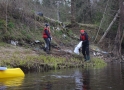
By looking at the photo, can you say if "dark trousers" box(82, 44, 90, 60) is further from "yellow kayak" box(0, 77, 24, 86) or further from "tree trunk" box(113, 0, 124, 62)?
"tree trunk" box(113, 0, 124, 62)

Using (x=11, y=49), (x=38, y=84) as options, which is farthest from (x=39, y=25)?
(x=38, y=84)

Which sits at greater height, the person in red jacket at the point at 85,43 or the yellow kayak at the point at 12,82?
the person in red jacket at the point at 85,43

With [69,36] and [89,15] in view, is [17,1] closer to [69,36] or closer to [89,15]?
[69,36]

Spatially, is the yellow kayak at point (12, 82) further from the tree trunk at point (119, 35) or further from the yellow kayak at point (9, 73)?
the tree trunk at point (119, 35)

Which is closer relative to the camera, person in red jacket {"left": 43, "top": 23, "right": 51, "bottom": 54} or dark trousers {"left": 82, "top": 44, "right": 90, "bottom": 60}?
person in red jacket {"left": 43, "top": 23, "right": 51, "bottom": 54}

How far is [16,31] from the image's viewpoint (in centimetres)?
1980

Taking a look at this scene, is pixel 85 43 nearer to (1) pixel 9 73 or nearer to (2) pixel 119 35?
(1) pixel 9 73

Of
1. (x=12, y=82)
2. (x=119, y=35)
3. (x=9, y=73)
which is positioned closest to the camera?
(x=12, y=82)

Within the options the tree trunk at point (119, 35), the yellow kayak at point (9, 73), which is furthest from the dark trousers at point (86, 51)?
the tree trunk at point (119, 35)

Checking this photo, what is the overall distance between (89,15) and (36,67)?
2174cm

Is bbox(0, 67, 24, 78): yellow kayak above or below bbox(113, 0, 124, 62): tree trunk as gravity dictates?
below

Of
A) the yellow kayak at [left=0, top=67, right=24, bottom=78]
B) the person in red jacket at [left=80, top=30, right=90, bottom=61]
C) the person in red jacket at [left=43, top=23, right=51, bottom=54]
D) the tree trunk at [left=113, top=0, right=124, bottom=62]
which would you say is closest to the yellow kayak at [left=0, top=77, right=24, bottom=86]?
the yellow kayak at [left=0, top=67, right=24, bottom=78]

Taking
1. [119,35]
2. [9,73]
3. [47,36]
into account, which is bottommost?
[9,73]

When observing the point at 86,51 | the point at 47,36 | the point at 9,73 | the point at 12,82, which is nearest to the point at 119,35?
the point at 86,51
